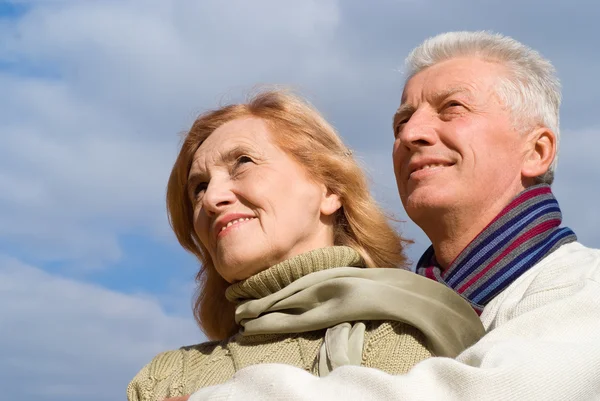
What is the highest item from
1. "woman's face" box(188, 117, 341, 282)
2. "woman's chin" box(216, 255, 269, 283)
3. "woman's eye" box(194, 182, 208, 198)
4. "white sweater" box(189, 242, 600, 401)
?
"woman's eye" box(194, 182, 208, 198)

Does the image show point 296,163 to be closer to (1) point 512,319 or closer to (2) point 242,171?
(2) point 242,171

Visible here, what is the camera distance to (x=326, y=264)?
148 inches

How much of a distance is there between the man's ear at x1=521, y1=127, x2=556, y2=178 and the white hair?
5 cm

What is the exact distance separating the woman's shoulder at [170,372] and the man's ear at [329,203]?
2.34 ft

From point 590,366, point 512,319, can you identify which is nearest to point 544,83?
point 512,319

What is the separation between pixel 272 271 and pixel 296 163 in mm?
500

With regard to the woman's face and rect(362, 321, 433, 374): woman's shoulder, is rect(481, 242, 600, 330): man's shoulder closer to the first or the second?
rect(362, 321, 433, 374): woman's shoulder

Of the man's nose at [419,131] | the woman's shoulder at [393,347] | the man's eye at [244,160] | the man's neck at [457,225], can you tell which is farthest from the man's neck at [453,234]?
the man's eye at [244,160]

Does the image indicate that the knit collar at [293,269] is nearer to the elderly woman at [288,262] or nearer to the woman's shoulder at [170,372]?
the elderly woman at [288,262]

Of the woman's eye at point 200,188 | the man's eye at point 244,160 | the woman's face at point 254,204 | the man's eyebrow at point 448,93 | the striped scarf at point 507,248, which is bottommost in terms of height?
the striped scarf at point 507,248

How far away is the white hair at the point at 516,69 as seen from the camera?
415 cm

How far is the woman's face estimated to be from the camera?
377cm

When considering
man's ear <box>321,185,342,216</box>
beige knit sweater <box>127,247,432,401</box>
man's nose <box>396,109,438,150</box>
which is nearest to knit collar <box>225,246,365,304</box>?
beige knit sweater <box>127,247,432,401</box>

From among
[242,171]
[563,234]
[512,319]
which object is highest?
[242,171]
